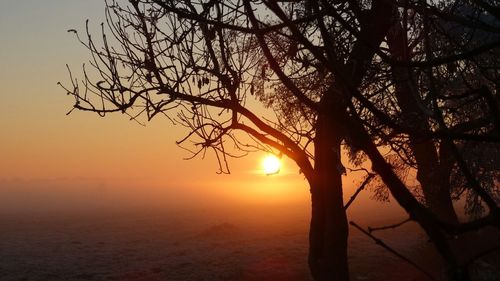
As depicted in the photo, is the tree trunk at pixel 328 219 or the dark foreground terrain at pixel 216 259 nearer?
the tree trunk at pixel 328 219

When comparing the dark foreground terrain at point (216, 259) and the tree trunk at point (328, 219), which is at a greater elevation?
the tree trunk at point (328, 219)

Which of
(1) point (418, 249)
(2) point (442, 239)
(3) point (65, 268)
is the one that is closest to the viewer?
(2) point (442, 239)

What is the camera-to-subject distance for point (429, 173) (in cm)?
2017

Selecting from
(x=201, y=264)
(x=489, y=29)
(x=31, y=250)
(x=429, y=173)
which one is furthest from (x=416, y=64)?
(x=31, y=250)

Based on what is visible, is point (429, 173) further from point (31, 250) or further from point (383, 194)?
point (31, 250)

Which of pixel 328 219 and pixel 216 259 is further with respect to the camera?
pixel 216 259

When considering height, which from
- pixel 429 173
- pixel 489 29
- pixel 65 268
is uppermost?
pixel 429 173

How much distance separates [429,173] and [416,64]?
64.4ft

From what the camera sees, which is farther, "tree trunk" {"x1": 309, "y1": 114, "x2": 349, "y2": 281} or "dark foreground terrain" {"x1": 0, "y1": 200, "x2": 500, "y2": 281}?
"dark foreground terrain" {"x1": 0, "y1": 200, "x2": 500, "y2": 281}

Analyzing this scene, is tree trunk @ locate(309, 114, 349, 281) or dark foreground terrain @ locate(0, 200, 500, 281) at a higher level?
tree trunk @ locate(309, 114, 349, 281)

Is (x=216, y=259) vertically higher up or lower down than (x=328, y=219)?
lower down

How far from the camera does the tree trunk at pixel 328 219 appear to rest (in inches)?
423

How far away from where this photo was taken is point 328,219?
430 inches

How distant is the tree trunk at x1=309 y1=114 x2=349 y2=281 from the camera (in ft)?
35.2
